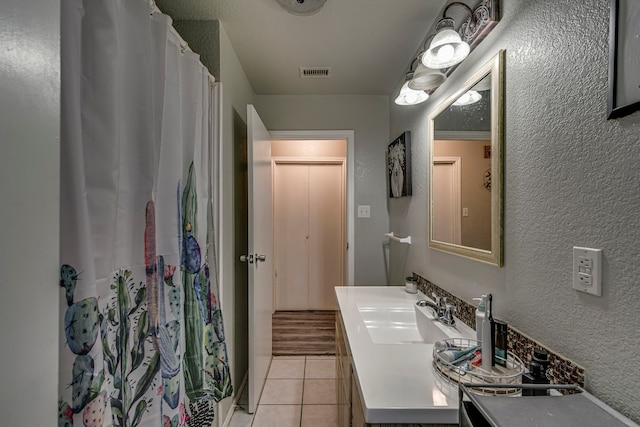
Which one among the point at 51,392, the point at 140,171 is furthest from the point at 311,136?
the point at 51,392

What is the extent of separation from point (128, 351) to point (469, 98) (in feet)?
4.92

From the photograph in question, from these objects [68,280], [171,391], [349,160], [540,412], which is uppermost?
→ [349,160]

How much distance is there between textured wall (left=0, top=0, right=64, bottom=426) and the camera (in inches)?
16.2

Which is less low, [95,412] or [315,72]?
[315,72]

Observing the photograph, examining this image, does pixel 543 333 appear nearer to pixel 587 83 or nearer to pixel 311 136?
pixel 587 83

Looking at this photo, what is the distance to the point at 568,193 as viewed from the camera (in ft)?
2.44

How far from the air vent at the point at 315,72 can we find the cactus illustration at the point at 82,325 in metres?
1.91

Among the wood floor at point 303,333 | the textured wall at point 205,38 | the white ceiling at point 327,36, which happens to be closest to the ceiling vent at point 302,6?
the white ceiling at point 327,36

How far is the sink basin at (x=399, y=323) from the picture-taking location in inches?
53.4

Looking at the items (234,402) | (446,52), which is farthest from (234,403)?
(446,52)

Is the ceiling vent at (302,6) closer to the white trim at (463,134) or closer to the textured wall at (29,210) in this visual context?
the white trim at (463,134)

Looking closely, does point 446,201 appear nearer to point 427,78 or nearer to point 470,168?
point 470,168

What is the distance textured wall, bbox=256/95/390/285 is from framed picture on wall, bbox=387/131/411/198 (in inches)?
6.9

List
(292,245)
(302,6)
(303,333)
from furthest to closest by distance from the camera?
(292,245)
(303,333)
(302,6)
